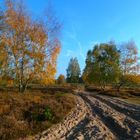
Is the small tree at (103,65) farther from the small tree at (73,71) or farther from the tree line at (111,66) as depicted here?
the small tree at (73,71)

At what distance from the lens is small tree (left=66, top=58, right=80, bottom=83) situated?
10462cm

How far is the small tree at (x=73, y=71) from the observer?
4119 inches

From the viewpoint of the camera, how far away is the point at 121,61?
58.2 m

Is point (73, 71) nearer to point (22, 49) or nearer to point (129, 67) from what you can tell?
point (129, 67)

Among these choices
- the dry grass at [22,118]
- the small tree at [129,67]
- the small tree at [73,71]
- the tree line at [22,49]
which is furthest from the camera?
the small tree at [73,71]

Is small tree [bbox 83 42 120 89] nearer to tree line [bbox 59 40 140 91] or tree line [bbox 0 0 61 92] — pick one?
tree line [bbox 59 40 140 91]

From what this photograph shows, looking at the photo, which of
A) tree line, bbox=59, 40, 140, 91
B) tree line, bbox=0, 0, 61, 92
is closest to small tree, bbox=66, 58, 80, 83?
tree line, bbox=59, 40, 140, 91

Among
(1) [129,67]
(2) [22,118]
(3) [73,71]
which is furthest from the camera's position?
(3) [73,71]

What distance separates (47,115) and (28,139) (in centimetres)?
361

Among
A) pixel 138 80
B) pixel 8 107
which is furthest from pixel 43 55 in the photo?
pixel 138 80

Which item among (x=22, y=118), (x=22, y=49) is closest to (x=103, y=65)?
(x=22, y=49)

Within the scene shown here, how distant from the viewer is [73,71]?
105875 millimetres

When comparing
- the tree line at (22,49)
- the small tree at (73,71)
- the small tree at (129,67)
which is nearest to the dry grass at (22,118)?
the tree line at (22,49)

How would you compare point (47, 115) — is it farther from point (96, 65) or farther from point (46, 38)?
point (96, 65)
